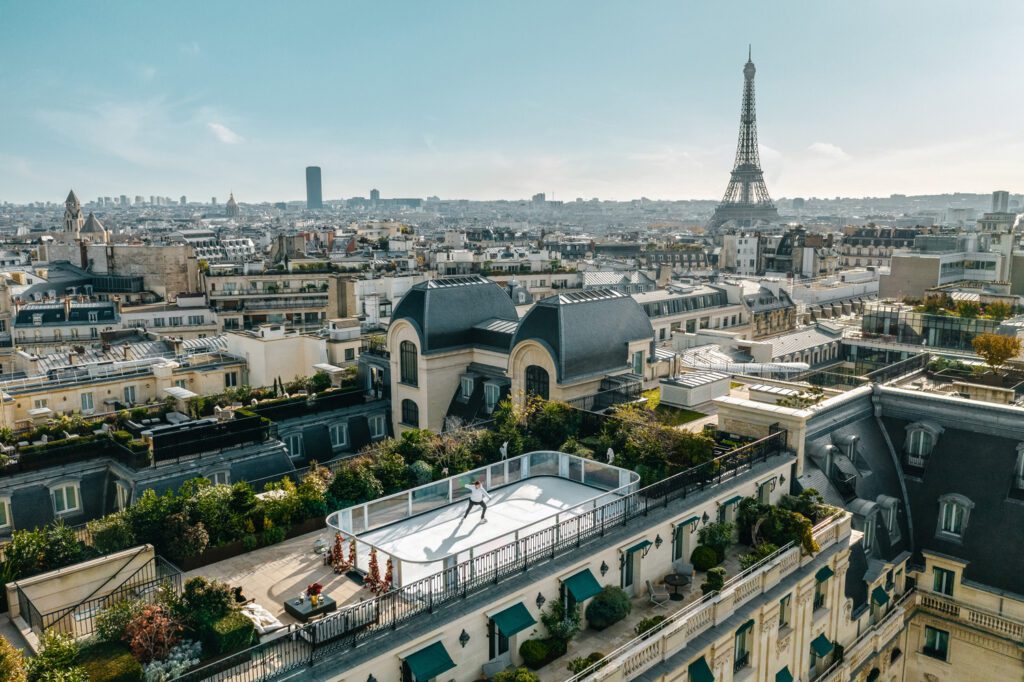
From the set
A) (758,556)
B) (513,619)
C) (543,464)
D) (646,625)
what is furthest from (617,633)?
(543,464)

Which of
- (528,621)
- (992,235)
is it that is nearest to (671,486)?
(528,621)

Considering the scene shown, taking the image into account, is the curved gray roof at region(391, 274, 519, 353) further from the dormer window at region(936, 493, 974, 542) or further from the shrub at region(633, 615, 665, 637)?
the shrub at region(633, 615, 665, 637)

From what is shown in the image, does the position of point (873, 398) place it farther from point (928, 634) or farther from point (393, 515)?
point (393, 515)

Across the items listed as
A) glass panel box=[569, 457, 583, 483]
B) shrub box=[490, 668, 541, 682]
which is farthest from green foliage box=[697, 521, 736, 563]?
shrub box=[490, 668, 541, 682]

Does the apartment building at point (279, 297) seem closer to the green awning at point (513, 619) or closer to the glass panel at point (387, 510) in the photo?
the glass panel at point (387, 510)

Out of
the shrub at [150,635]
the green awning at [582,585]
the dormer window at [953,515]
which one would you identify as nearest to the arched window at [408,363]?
the green awning at [582,585]

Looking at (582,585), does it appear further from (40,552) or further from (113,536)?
(40,552)
